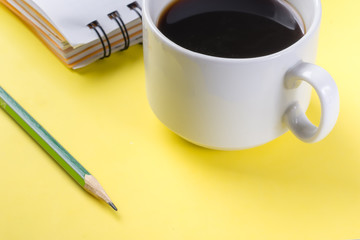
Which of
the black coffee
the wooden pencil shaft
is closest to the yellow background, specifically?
the wooden pencil shaft

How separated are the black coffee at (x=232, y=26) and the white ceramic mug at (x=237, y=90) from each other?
0.07 feet

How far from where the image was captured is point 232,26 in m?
0.73

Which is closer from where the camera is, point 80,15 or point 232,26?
point 232,26

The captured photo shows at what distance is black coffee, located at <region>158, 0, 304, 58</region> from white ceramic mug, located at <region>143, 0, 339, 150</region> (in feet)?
0.07

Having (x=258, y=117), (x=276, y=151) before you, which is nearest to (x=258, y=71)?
(x=258, y=117)

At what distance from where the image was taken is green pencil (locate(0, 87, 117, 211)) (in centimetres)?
70

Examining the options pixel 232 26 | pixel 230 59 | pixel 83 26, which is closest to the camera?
pixel 230 59

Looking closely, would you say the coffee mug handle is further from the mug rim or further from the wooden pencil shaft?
the wooden pencil shaft

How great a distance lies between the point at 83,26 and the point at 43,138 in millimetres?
178

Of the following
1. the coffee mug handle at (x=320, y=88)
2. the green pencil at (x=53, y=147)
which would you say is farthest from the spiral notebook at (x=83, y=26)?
the coffee mug handle at (x=320, y=88)

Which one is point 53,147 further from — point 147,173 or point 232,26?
point 232,26

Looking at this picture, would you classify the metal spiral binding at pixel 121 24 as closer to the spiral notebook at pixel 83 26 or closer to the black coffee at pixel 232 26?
the spiral notebook at pixel 83 26

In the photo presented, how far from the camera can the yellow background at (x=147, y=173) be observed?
0.70 meters

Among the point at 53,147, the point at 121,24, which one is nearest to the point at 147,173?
the point at 53,147
